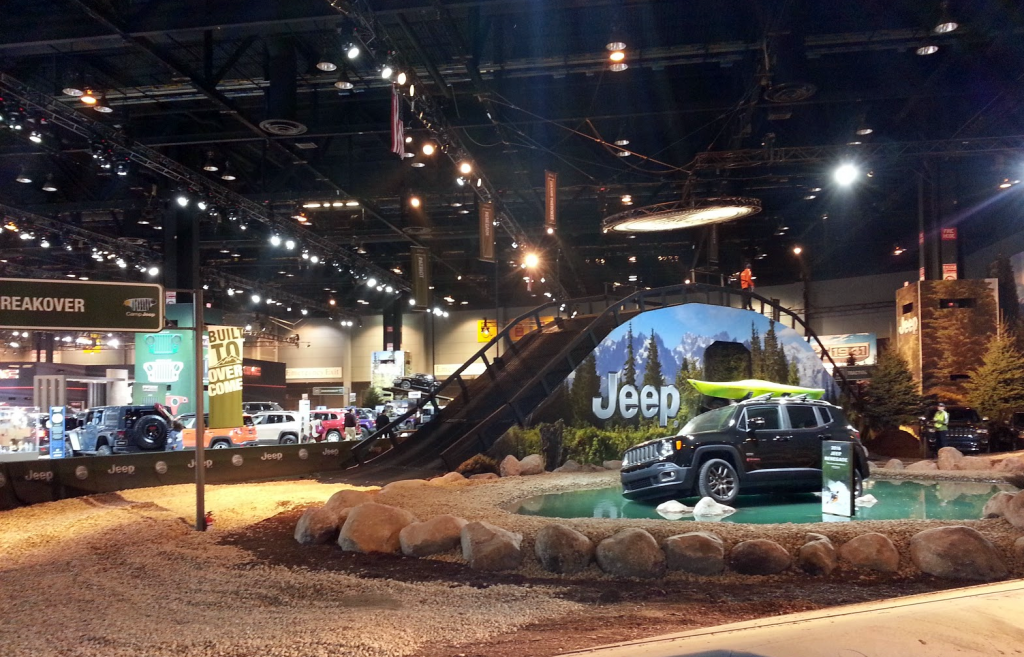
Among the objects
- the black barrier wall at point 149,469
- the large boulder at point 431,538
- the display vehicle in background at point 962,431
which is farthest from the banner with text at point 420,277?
the large boulder at point 431,538

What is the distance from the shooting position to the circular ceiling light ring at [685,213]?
16605 mm

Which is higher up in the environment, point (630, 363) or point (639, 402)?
point (630, 363)

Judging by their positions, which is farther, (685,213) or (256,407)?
(256,407)

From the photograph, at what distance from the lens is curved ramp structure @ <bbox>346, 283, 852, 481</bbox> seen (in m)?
14.4

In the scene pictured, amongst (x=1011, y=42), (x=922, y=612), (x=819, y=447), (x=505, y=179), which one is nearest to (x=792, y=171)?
(x=1011, y=42)

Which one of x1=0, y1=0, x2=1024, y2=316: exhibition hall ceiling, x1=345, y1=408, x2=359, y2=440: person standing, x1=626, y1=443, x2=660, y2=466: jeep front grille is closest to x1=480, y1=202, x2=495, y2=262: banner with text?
x1=0, y1=0, x2=1024, y2=316: exhibition hall ceiling

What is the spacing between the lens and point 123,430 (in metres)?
21.0

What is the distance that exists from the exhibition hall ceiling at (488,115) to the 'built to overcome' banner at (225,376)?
449cm

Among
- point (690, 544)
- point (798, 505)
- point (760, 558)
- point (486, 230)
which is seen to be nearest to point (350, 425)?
point (486, 230)

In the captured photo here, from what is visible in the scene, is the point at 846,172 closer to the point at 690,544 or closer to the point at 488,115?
the point at 488,115

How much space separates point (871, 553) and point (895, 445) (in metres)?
14.6

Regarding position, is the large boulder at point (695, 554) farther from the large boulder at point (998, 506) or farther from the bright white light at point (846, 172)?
the bright white light at point (846, 172)

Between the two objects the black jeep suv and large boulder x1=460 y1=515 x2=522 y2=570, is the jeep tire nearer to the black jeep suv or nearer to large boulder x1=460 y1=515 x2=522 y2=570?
the black jeep suv

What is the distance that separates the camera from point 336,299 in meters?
47.3
